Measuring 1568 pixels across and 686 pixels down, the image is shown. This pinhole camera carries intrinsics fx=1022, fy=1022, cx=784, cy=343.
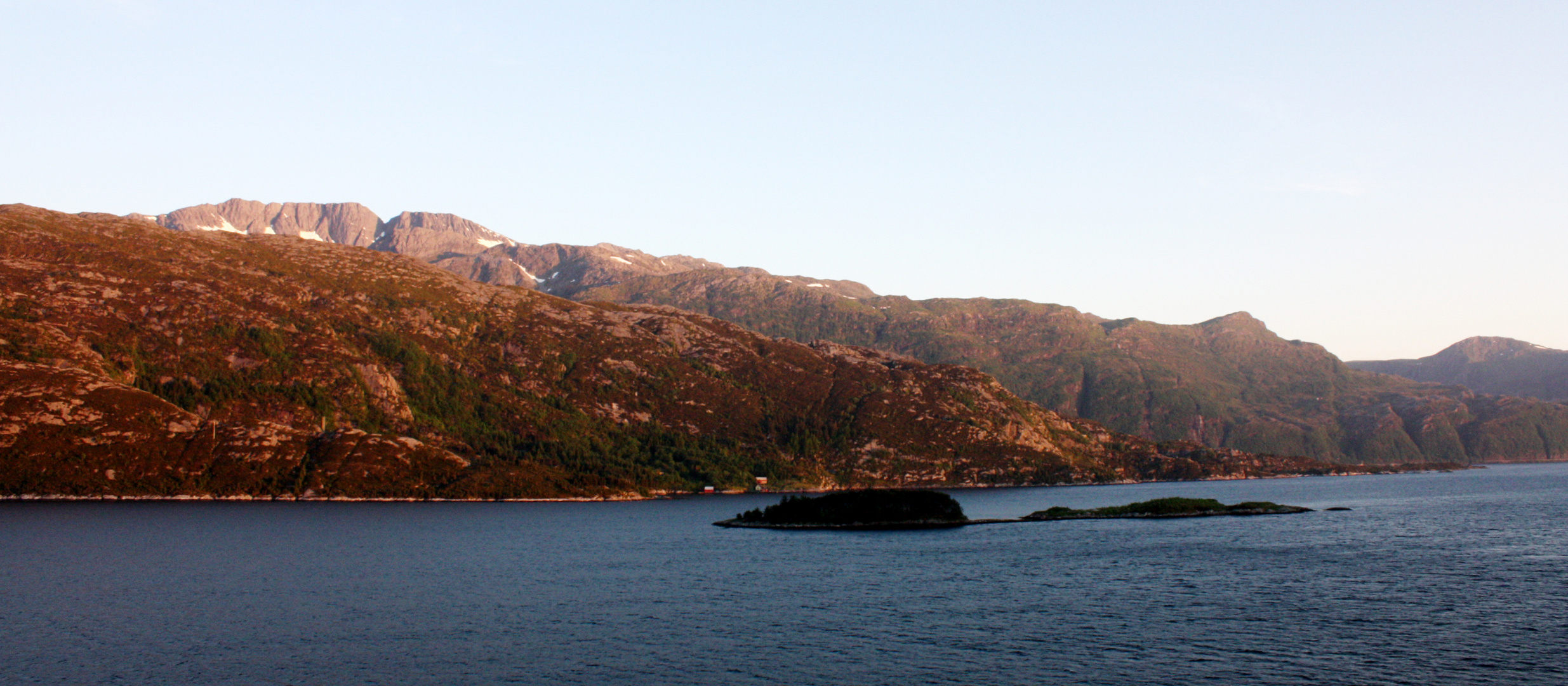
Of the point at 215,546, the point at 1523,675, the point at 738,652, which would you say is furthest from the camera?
the point at 215,546

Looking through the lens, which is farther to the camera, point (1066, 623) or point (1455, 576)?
point (1455, 576)

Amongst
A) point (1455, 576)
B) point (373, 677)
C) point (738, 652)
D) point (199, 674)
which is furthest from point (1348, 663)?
point (199, 674)

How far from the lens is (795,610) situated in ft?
335

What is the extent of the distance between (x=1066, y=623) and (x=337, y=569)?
94.2 meters

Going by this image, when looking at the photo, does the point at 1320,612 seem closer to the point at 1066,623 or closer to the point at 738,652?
the point at 1066,623

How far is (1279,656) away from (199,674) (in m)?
80.1

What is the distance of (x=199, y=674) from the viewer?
7512 centimetres

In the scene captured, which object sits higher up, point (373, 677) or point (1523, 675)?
point (1523, 675)

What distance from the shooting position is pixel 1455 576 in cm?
11462

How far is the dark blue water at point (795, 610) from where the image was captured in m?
75.1

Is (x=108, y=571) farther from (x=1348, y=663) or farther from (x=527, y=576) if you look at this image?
(x=1348, y=663)

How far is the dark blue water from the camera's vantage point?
246 feet

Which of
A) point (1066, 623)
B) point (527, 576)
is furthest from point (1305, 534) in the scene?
point (527, 576)

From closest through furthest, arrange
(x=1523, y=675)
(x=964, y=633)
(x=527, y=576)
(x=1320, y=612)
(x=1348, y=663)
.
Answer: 1. (x=1523, y=675)
2. (x=1348, y=663)
3. (x=964, y=633)
4. (x=1320, y=612)
5. (x=527, y=576)
